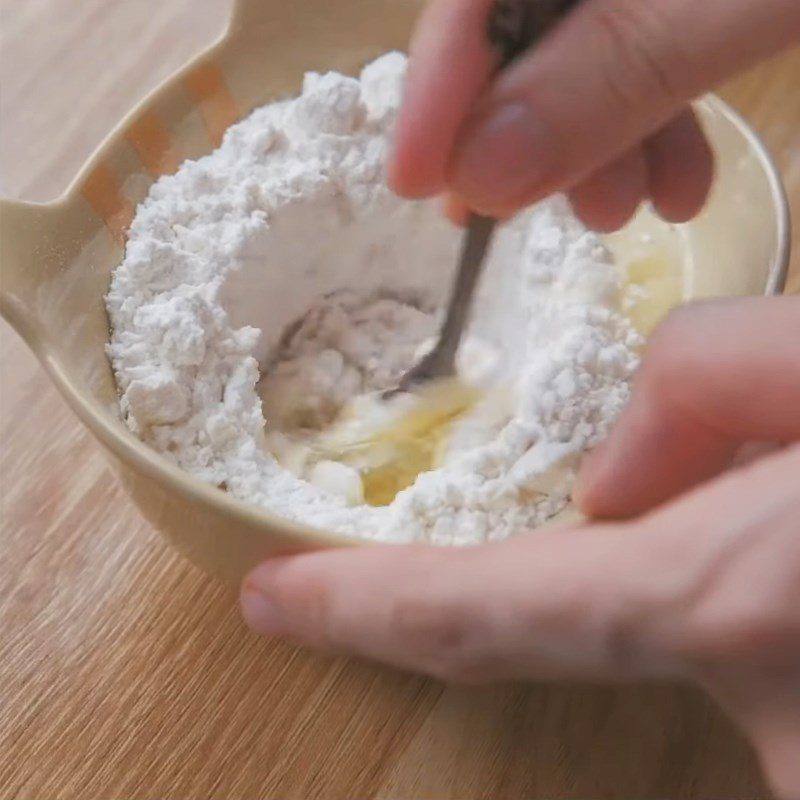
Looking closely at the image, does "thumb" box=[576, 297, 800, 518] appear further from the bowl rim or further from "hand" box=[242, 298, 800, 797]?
the bowl rim

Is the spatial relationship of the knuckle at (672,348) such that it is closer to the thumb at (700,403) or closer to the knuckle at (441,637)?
the thumb at (700,403)

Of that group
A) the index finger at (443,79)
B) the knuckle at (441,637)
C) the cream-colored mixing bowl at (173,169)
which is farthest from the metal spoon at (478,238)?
the knuckle at (441,637)

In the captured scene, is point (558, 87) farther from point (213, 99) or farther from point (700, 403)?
point (213, 99)

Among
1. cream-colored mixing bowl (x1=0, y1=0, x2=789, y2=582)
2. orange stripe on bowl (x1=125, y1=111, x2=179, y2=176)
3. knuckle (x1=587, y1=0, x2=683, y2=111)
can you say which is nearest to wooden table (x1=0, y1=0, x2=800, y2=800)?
cream-colored mixing bowl (x1=0, y1=0, x2=789, y2=582)

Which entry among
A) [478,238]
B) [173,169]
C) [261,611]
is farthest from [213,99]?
[261,611]

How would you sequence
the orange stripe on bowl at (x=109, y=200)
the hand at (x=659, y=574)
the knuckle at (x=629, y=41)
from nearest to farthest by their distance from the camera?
the hand at (x=659, y=574), the knuckle at (x=629, y=41), the orange stripe on bowl at (x=109, y=200)

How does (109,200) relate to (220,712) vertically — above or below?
above

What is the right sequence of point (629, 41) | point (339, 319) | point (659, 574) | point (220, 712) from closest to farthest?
1. point (659, 574)
2. point (629, 41)
3. point (220, 712)
4. point (339, 319)

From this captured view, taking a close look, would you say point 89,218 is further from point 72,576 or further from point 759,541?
point 759,541
